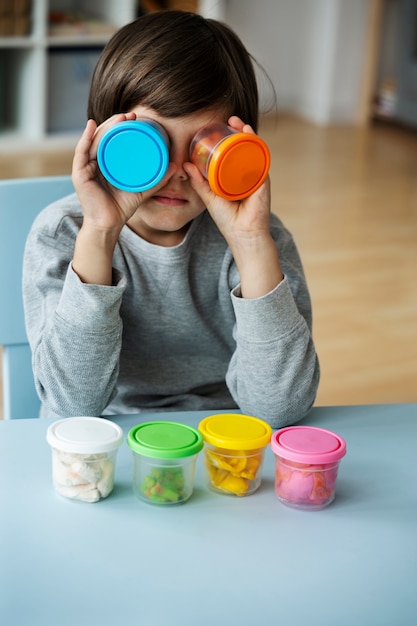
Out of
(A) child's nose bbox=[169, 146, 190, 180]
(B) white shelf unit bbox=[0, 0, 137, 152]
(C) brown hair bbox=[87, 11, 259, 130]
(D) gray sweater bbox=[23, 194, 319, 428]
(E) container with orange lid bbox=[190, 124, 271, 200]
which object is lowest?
(B) white shelf unit bbox=[0, 0, 137, 152]

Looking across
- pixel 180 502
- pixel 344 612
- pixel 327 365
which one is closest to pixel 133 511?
pixel 180 502

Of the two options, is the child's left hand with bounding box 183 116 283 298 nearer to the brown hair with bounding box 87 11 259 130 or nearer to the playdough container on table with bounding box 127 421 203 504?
the brown hair with bounding box 87 11 259 130

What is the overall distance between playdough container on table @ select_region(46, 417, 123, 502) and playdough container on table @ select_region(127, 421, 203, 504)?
0.07 ft

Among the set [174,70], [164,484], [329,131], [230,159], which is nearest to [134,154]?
[230,159]

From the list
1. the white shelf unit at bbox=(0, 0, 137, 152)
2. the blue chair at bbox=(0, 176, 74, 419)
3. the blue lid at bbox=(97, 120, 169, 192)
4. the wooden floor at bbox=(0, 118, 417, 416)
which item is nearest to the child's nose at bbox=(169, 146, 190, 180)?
the blue lid at bbox=(97, 120, 169, 192)

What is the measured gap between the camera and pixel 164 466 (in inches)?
31.4

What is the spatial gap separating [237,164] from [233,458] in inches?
11.3

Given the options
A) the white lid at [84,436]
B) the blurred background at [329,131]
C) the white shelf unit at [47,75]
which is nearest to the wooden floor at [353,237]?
the blurred background at [329,131]

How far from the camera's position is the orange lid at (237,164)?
895mm

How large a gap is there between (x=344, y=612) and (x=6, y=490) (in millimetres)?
312

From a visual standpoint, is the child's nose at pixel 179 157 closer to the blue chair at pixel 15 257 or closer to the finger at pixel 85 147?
the finger at pixel 85 147

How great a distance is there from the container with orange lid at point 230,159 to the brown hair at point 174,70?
0.23 feet

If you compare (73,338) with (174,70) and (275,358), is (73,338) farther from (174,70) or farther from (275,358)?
(174,70)

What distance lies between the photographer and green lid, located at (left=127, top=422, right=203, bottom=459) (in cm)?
79
